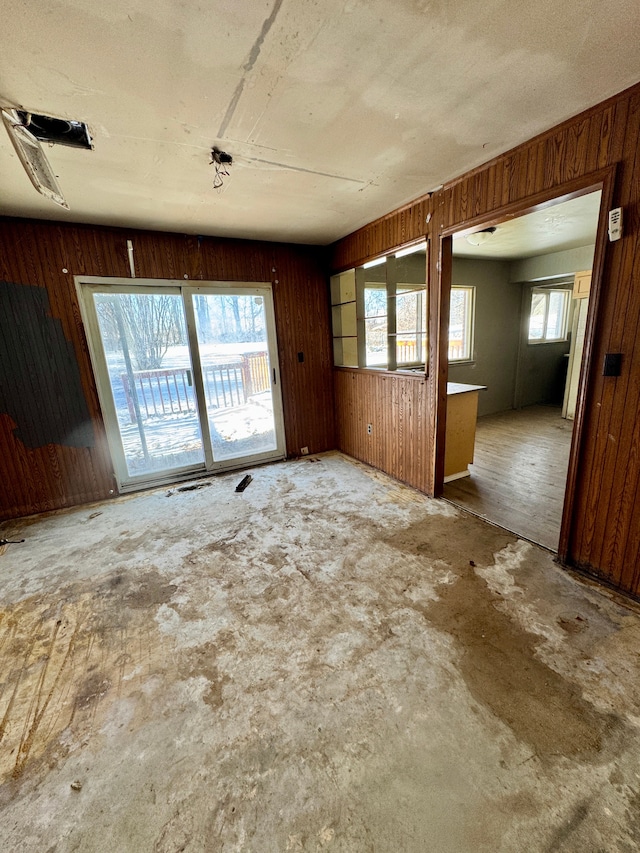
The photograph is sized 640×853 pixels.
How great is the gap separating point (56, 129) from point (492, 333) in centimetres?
617

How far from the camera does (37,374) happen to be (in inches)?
123

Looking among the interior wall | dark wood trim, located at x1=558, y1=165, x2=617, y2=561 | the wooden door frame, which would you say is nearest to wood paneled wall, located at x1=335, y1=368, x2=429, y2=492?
the wooden door frame

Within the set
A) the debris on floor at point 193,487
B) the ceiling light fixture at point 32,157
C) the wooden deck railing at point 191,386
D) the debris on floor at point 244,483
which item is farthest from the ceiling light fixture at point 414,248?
the debris on floor at point 193,487

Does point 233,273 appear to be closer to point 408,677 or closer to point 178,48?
point 178,48

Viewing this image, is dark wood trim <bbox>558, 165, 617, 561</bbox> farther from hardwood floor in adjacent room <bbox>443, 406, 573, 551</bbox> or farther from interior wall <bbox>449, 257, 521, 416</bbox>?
interior wall <bbox>449, 257, 521, 416</bbox>

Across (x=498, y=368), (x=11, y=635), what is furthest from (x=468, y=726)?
(x=498, y=368)

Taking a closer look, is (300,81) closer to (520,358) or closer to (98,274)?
(98,274)

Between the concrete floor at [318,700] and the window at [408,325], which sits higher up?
the window at [408,325]

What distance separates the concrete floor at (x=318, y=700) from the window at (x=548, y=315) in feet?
A: 18.7

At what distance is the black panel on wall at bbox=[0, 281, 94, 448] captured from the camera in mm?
2998

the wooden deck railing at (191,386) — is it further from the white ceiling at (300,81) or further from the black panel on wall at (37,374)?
the white ceiling at (300,81)

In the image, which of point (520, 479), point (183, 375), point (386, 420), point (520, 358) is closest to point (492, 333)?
point (520, 358)

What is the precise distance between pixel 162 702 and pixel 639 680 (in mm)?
2007

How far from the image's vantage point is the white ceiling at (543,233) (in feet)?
11.3
